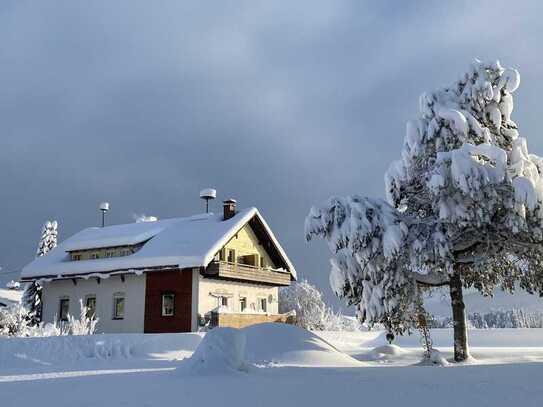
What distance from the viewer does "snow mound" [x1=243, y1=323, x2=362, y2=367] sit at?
14.5 metres

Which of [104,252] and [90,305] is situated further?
[104,252]

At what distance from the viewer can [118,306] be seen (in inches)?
1164

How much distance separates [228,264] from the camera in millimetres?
28422

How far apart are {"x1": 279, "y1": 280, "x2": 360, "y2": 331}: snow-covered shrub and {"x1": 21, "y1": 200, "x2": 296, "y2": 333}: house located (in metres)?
10.6

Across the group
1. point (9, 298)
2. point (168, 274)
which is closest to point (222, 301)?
point (168, 274)

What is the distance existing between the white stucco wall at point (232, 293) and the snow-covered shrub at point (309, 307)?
986cm

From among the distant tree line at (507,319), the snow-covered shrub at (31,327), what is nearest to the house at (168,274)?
the snow-covered shrub at (31,327)

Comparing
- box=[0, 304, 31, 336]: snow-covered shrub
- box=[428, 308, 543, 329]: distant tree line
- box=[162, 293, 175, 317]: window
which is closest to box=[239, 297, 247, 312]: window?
box=[162, 293, 175, 317]: window

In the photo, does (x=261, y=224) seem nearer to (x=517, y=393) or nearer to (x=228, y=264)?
(x=228, y=264)

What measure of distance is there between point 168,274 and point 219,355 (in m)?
17.5

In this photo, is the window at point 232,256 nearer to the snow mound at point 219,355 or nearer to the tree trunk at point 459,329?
the tree trunk at point 459,329

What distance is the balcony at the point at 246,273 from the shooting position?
2766cm

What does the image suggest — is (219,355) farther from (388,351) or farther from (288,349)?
(388,351)

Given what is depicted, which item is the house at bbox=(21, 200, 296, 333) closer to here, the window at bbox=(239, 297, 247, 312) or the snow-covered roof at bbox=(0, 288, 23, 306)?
the window at bbox=(239, 297, 247, 312)
